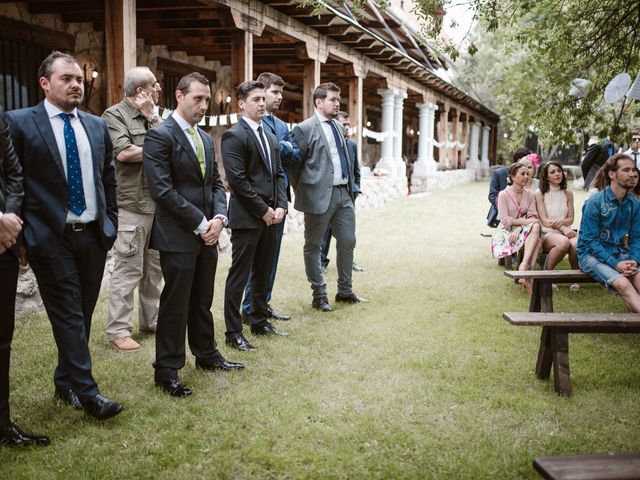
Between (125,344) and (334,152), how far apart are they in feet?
8.64

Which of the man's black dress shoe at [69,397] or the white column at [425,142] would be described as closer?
the man's black dress shoe at [69,397]

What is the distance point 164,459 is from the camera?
3041 millimetres

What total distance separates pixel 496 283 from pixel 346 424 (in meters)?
4.30

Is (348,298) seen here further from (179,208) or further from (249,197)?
(179,208)

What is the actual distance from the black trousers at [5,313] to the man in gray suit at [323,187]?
3.09m

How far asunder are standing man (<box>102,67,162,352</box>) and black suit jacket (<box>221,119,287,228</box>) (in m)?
0.63

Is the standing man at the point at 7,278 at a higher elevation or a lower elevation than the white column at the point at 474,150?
lower

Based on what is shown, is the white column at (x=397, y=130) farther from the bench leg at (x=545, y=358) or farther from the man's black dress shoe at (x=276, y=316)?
the bench leg at (x=545, y=358)

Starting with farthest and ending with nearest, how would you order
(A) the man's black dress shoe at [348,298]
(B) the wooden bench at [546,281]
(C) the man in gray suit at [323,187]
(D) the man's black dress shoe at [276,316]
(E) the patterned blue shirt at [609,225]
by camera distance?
(A) the man's black dress shoe at [348,298]
(C) the man in gray suit at [323,187]
(D) the man's black dress shoe at [276,316]
(E) the patterned blue shirt at [609,225]
(B) the wooden bench at [546,281]

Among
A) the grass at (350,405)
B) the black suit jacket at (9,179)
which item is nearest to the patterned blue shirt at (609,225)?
the grass at (350,405)

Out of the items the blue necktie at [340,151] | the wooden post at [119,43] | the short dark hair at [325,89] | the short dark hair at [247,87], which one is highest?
the wooden post at [119,43]

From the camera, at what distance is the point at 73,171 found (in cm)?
339

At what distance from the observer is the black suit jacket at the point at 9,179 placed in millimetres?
3020

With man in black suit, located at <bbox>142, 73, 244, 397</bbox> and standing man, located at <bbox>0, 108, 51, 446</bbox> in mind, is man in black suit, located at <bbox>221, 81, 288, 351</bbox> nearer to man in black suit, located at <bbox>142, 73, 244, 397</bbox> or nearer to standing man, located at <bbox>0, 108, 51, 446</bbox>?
man in black suit, located at <bbox>142, 73, 244, 397</bbox>
